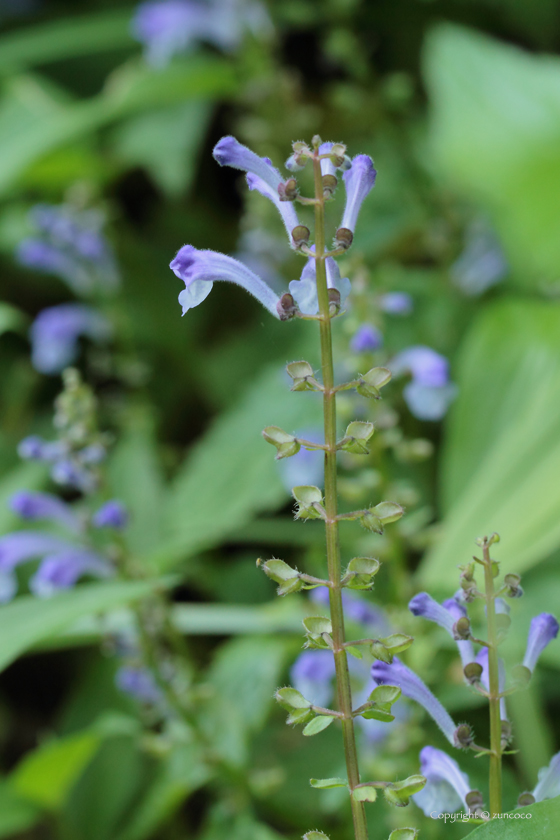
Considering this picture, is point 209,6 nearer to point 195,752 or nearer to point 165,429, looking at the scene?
point 165,429

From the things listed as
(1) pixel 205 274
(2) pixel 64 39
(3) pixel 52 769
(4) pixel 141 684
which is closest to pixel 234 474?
(4) pixel 141 684

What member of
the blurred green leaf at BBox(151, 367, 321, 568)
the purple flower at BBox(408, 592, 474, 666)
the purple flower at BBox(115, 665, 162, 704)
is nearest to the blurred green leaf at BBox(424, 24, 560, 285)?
the purple flower at BBox(408, 592, 474, 666)

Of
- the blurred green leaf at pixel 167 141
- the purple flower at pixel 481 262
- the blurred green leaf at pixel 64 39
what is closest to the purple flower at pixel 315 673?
the purple flower at pixel 481 262

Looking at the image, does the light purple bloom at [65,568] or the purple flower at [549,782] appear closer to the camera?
the purple flower at [549,782]

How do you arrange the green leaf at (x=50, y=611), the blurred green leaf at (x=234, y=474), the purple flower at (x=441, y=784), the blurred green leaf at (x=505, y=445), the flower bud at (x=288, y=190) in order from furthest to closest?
the blurred green leaf at (x=234, y=474) → the blurred green leaf at (x=505, y=445) → the green leaf at (x=50, y=611) → the purple flower at (x=441, y=784) → the flower bud at (x=288, y=190)

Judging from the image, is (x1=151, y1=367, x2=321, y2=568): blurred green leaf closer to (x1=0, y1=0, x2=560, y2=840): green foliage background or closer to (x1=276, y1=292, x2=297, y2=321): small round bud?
(x1=0, y1=0, x2=560, y2=840): green foliage background

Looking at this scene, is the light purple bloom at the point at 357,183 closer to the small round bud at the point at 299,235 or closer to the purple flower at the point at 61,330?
the small round bud at the point at 299,235

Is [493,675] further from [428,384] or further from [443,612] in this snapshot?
[428,384]
